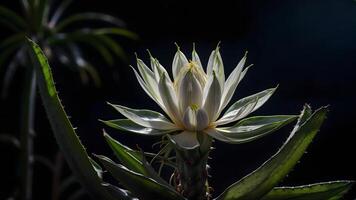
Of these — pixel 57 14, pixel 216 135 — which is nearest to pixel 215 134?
pixel 216 135

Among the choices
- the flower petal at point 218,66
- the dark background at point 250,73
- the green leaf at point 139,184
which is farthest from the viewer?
the dark background at point 250,73

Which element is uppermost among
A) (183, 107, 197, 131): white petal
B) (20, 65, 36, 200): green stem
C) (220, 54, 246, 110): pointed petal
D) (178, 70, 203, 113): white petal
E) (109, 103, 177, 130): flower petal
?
(220, 54, 246, 110): pointed petal

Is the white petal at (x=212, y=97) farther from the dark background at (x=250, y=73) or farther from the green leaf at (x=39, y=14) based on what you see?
the dark background at (x=250, y=73)

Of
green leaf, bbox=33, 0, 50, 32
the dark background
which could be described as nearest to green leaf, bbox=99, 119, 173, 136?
green leaf, bbox=33, 0, 50, 32

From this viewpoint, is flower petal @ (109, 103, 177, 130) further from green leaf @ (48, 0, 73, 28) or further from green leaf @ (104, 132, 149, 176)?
green leaf @ (48, 0, 73, 28)

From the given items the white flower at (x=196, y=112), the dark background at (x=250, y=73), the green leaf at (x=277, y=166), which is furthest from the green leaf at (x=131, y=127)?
the dark background at (x=250, y=73)

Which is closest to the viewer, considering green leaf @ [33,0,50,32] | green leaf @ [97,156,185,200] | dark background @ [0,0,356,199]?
green leaf @ [97,156,185,200]

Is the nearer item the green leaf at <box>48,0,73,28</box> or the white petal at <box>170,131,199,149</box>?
the white petal at <box>170,131,199,149</box>
